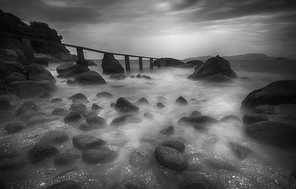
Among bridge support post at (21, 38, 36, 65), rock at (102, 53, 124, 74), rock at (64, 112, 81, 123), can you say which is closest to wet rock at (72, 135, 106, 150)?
rock at (64, 112, 81, 123)

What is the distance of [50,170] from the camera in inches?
67.6

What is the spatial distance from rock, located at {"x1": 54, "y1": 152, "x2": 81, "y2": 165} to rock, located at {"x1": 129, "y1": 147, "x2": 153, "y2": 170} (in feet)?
2.50

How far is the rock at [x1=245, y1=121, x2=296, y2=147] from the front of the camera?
84.4 inches

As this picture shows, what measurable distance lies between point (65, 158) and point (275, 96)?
466 cm

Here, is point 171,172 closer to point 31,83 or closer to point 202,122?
point 202,122

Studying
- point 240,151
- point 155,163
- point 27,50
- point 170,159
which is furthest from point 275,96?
point 27,50

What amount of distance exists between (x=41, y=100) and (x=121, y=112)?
2.80m

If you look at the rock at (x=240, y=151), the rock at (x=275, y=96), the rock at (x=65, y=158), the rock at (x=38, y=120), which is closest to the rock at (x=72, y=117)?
the rock at (x=38, y=120)

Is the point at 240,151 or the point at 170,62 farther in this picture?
the point at 170,62

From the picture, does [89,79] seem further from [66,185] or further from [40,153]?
[66,185]

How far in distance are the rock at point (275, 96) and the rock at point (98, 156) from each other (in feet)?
12.4

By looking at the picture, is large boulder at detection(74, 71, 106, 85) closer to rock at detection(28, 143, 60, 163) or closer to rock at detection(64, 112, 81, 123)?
rock at detection(64, 112, 81, 123)

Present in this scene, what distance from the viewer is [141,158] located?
6.35 ft

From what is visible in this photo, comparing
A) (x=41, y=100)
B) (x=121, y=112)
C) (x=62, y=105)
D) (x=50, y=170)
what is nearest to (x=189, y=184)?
(x=50, y=170)
